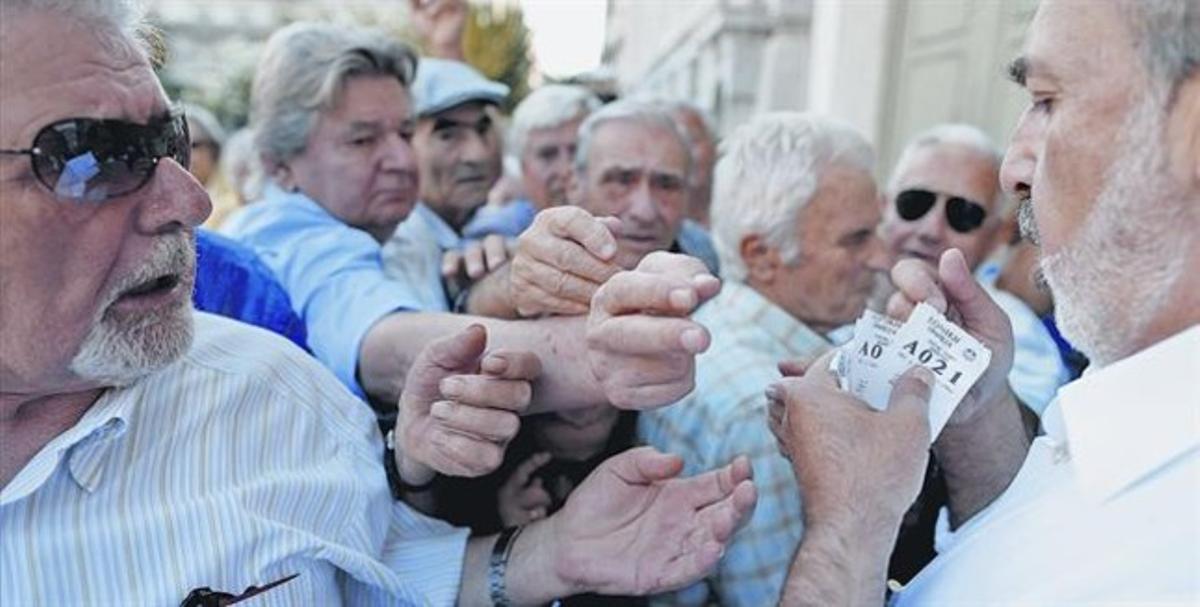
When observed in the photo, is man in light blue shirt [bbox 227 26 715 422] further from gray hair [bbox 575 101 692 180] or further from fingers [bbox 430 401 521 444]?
gray hair [bbox 575 101 692 180]

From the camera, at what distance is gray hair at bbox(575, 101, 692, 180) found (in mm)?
3279

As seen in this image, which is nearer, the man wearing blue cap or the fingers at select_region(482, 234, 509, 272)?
the fingers at select_region(482, 234, 509, 272)

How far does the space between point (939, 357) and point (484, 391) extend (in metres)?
0.66

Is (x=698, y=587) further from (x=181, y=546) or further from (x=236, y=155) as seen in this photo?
(x=236, y=155)

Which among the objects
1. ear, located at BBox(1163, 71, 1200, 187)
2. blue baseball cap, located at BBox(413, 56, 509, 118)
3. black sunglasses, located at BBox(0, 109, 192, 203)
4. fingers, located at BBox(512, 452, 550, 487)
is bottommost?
fingers, located at BBox(512, 452, 550, 487)

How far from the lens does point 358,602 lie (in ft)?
5.75

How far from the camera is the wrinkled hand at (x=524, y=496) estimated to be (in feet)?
6.43

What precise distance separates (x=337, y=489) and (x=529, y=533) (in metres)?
0.34

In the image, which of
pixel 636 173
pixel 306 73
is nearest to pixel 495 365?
pixel 306 73

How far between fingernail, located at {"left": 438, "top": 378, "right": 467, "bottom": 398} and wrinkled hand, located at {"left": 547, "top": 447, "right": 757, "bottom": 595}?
0.29 meters

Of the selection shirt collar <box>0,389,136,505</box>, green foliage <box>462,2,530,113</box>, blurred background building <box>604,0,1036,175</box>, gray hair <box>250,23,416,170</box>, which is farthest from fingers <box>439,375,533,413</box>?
green foliage <box>462,2,530,113</box>

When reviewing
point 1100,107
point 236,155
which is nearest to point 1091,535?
point 1100,107

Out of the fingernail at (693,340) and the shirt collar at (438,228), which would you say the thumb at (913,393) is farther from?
the shirt collar at (438,228)

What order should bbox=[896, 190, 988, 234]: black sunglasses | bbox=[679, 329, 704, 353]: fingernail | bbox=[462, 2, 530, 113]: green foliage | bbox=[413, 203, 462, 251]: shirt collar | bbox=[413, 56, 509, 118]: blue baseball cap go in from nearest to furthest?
bbox=[679, 329, 704, 353]: fingernail → bbox=[896, 190, 988, 234]: black sunglasses → bbox=[413, 203, 462, 251]: shirt collar → bbox=[413, 56, 509, 118]: blue baseball cap → bbox=[462, 2, 530, 113]: green foliage
